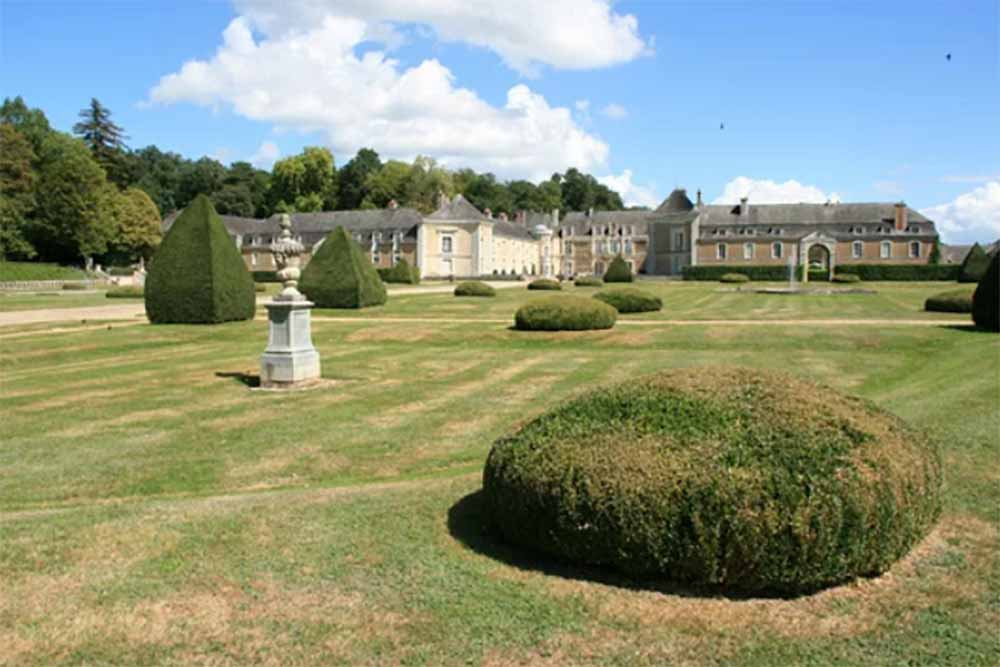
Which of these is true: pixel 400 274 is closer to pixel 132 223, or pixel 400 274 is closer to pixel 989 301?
A: pixel 132 223

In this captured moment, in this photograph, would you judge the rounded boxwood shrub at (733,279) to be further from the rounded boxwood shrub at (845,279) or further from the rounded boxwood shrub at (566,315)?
the rounded boxwood shrub at (566,315)

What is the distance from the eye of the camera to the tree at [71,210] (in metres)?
63.5

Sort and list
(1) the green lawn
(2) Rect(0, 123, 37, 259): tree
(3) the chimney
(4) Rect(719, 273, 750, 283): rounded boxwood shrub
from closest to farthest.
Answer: (1) the green lawn < (4) Rect(719, 273, 750, 283): rounded boxwood shrub < (2) Rect(0, 123, 37, 259): tree < (3) the chimney

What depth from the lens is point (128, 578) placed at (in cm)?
499

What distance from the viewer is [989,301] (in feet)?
65.7

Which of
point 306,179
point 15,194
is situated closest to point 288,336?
point 15,194

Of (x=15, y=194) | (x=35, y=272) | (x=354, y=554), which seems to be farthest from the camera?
(x=15, y=194)

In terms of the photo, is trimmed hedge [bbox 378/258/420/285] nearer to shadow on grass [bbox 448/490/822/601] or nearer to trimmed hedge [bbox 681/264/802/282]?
trimmed hedge [bbox 681/264/802/282]

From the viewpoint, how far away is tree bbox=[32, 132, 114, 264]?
208ft

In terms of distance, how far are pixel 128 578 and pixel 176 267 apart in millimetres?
20855

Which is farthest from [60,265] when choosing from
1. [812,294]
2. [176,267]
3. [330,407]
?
[330,407]

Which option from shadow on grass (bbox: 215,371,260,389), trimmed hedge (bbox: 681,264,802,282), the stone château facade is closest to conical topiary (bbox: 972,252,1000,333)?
shadow on grass (bbox: 215,371,260,389)

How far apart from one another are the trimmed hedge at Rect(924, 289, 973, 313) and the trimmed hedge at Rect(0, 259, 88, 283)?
191ft

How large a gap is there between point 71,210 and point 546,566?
6966 cm
